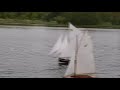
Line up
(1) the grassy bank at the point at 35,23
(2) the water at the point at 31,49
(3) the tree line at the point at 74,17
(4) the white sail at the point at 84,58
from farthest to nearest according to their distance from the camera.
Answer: (4) the white sail at the point at 84,58, (2) the water at the point at 31,49, (1) the grassy bank at the point at 35,23, (3) the tree line at the point at 74,17

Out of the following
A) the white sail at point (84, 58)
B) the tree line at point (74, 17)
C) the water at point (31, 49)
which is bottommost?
the tree line at point (74, 17)

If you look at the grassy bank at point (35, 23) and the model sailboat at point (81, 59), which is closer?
the grassy bank at point (35, 23)

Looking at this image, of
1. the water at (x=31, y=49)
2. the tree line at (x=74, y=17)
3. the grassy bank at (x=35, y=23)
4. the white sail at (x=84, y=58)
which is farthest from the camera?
the white sail at (x=84, y=58)

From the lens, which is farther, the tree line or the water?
the water

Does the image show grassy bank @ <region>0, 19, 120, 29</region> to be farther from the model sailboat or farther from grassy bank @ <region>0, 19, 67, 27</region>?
the model sailboat

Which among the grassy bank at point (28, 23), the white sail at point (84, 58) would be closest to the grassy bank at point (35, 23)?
the grassy bank at point (28, 23)

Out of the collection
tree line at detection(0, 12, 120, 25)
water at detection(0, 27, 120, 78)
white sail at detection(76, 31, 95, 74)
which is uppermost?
white sail at detection(76, 31, 95, 74)

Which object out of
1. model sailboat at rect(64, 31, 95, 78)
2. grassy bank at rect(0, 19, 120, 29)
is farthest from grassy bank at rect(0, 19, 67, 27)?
model sailboat at rect(64, 31, 95, 78)

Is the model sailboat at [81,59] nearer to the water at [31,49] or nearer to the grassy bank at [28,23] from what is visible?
the water at [31,49]

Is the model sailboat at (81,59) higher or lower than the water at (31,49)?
higher

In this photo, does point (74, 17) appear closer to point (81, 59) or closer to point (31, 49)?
point (31, 49)
